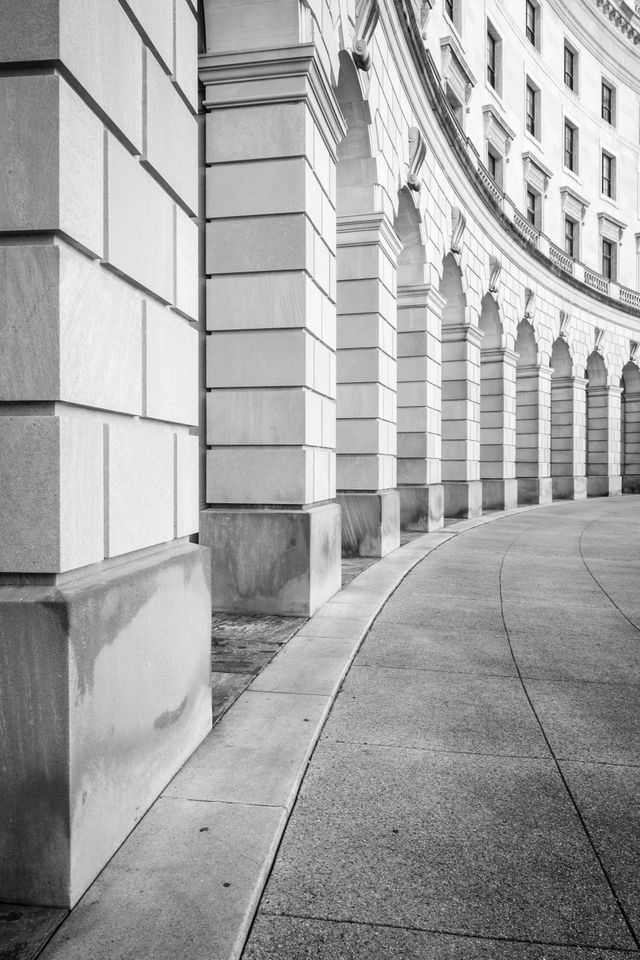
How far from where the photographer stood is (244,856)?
272 centimetres

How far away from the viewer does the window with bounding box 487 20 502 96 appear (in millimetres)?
21875

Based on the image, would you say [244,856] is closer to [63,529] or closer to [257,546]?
[63,529]

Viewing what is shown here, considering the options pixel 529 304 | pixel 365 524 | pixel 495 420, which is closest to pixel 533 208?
pixel 529 304

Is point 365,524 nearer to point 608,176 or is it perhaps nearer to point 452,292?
point 452,292

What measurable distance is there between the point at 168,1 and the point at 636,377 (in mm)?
34818

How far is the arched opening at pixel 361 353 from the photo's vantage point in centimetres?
1066

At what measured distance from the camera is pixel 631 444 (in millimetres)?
35844

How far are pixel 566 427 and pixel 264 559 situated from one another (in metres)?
25.5

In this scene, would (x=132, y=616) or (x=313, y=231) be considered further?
(x=313, y=231)

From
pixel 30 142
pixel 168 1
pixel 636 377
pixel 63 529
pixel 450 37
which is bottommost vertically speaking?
pixel 63 529

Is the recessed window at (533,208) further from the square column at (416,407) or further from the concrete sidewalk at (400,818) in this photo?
the concrete sidewalk at (400,818)

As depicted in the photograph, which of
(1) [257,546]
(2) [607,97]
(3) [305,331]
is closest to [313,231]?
(3) [305,331]

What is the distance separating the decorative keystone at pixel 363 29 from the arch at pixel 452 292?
8067mm

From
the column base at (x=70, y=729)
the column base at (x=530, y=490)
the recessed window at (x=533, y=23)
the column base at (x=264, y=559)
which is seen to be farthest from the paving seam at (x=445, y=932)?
the recessed window at (x=533, y=23)
